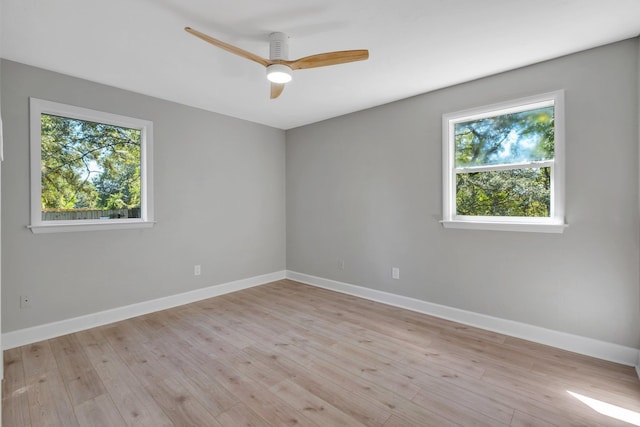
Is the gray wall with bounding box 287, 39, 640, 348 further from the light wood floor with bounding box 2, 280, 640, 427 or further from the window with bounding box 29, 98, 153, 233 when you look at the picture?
the window with bounding box 29, 98, 153, 233

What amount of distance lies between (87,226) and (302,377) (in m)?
2.60

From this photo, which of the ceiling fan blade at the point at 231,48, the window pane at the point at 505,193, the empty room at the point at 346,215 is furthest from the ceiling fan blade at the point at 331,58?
the window pane at the point at 505,193

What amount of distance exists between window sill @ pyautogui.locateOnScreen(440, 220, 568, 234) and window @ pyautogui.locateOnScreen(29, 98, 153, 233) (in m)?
3.43

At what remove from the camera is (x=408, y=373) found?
222cm

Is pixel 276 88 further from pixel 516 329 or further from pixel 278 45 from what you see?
pixel 516 329

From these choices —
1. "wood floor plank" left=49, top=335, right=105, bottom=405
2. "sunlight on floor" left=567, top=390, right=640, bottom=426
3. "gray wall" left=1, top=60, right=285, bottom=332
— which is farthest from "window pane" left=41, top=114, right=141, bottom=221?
"sunlight on floor" left=567, top=390, right=640, bottom=426

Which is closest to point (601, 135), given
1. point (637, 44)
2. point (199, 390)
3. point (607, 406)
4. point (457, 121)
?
point (637, 44)

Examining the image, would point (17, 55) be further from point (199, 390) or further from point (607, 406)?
point (607, 406)

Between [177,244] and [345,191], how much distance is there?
2298mm

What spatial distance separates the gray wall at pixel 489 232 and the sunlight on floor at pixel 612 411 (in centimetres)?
75

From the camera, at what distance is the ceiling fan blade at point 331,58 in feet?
6.72

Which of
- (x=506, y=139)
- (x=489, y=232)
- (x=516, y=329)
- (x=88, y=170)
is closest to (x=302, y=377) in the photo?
(x=516, y=329)

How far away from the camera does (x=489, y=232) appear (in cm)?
298

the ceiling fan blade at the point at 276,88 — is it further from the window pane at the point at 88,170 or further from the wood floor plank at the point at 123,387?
the wood floor plank at the point at 123,387
